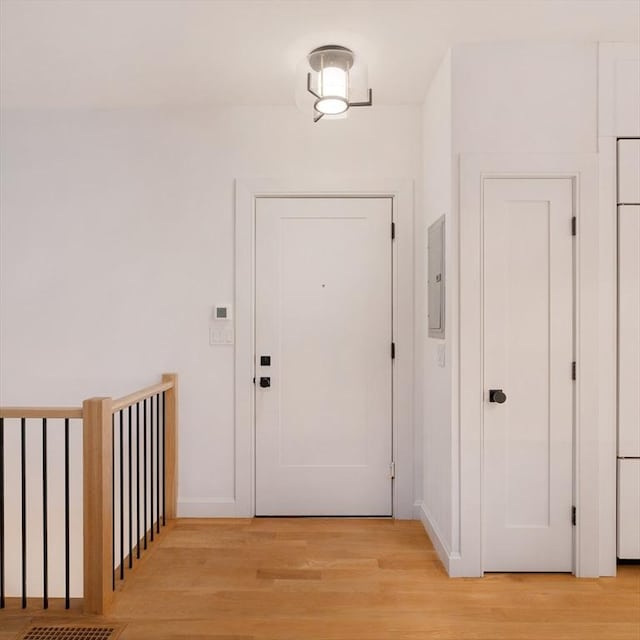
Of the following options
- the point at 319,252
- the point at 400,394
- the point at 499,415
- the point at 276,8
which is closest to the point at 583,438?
the point at 499,415

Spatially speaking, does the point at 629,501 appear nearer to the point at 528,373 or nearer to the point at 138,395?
the point at 528,373

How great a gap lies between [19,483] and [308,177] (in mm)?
2628

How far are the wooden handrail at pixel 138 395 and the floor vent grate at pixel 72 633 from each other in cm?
86

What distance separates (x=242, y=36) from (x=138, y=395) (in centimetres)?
182

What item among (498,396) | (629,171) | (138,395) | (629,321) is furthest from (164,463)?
(629,171)

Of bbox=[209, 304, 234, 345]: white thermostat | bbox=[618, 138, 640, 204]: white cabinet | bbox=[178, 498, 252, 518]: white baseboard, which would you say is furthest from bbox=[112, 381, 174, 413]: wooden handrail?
bbox=[618, 138, 640, 204]: white cabinet

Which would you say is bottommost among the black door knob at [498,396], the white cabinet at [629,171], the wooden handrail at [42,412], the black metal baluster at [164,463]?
the black metal baluster at [164,463]

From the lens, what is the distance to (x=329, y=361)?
3.36 metres

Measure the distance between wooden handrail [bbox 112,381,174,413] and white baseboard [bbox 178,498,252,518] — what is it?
2.50 ft

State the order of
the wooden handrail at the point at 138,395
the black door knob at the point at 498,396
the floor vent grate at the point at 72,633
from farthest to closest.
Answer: the black door knob at the point at 498,396 < the wooden handrail at the point at 138,395 < the floor vent grate at the point at 72,633

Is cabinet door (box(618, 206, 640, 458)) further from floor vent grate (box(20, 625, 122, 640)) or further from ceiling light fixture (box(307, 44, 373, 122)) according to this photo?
floor vent grate (box(20, 625, 122, 640))

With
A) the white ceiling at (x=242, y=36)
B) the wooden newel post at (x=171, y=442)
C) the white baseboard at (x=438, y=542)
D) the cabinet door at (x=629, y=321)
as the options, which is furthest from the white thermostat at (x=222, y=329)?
the cabinet door at (x=629, y=321)

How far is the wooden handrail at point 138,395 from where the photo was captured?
7.80 ft

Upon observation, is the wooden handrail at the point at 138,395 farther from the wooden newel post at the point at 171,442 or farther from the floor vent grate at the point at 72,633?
the floor vent grate at the point at 72,633
